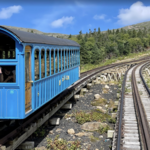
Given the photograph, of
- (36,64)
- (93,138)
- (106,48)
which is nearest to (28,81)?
(36,64)

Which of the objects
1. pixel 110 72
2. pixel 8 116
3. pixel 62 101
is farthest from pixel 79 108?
pixel 110 72

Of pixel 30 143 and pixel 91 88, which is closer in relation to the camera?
pixel 30 143

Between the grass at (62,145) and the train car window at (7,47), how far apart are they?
13.7 feet

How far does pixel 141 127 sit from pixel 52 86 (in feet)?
13.0

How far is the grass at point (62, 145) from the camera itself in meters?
9.11

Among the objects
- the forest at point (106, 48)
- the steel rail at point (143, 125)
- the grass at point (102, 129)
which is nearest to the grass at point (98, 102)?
the steel rail at point (143, 125)

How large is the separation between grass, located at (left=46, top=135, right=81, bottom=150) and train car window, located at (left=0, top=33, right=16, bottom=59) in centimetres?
417

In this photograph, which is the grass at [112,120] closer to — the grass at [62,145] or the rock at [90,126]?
the rock at [90,126]

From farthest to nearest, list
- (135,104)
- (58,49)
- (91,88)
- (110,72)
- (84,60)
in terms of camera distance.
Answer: (84,60) < (110,72) < (91,88) < (135,104) < (58,49)

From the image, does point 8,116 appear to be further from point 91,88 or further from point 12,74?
point 91,88

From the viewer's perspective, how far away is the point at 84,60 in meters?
57.1

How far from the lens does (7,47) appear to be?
724cm

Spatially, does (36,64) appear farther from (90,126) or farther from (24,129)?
(90,126)

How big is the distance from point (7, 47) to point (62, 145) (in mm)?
4608
